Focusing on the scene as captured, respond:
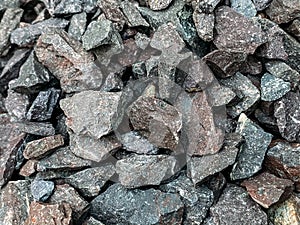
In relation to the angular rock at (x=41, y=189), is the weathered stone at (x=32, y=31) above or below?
above

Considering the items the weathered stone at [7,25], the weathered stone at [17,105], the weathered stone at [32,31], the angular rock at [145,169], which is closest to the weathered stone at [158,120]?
the angular rock at [145,169]

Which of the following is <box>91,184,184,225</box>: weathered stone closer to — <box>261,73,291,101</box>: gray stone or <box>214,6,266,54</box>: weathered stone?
<box>261,73,291,101</box>: gray stone

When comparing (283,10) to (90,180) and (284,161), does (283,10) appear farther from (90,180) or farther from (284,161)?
(90,180)

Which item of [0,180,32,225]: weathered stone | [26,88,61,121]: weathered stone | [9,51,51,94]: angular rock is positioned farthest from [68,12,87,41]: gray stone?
[0,180,32,225]: weathered stone

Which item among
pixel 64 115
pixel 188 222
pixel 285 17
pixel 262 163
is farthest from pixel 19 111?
pixel 285 17

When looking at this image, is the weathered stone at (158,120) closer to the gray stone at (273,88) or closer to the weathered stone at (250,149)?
the weathered stone at (250,149)

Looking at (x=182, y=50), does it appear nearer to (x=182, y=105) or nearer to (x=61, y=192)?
(x=182, y=105)

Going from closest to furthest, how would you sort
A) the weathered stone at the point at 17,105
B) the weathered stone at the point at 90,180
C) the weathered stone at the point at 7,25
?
the weathered stone at the point at 90,180 → the weathered stone at the point at 17,105 → the weathered stone at the point at 7,25
